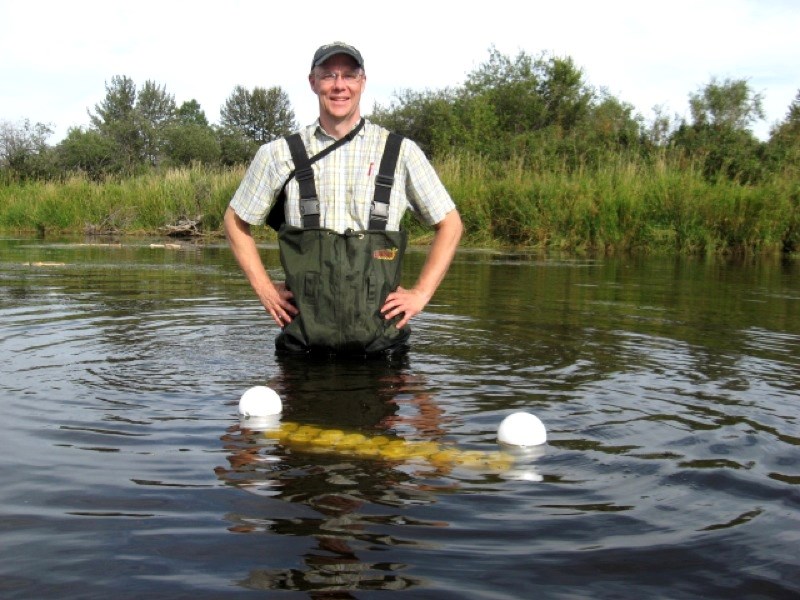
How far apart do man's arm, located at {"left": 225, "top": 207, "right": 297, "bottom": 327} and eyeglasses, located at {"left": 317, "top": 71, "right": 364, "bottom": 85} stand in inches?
39.4

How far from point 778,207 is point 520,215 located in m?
5.27

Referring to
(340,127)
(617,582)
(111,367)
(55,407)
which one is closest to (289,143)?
(340,127)

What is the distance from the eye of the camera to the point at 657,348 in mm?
5891

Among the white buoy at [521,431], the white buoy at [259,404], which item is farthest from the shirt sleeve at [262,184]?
the white buoy at [521,431]

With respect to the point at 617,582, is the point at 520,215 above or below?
above

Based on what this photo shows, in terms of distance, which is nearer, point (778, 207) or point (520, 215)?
point (778, 207)

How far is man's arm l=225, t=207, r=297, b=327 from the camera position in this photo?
5.21 metres

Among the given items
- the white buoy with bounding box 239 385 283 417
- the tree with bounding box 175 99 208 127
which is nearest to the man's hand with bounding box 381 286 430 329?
the white buoy with bounding box 239 385 283 417

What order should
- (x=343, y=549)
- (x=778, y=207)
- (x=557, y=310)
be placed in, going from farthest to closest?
(x=778, y=207), (x=557, y=310), (x=343, y=549)

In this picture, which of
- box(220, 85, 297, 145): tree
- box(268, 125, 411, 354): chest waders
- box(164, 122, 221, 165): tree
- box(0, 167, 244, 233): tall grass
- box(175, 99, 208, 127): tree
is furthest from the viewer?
box(175, 99, 208, 127): tree

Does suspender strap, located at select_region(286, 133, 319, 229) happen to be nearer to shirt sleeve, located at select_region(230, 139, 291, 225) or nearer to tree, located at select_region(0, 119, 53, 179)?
shirt sleeve, located at select_region(230, 139, 291, 225)

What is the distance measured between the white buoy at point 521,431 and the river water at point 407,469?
0.30 feet

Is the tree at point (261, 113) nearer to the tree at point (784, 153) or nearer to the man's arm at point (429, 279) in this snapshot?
the tree at point (784, 153)

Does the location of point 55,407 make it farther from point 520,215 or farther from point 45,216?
point 45,216
